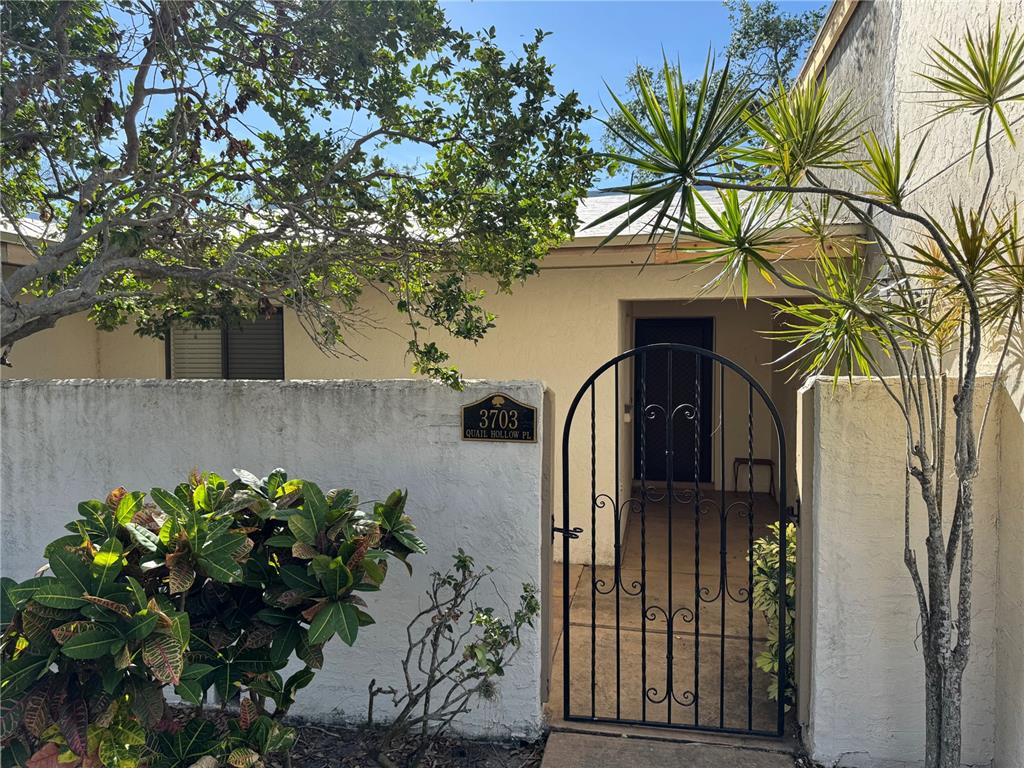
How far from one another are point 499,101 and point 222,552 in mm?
2280

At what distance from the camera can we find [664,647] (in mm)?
4750

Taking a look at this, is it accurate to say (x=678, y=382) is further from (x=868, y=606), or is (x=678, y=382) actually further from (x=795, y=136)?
(x=795, y=136)

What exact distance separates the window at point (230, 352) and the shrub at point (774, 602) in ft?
17.2

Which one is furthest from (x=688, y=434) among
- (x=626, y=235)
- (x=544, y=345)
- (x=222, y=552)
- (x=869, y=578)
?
(x=222, y=552)

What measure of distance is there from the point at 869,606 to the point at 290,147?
3.56m

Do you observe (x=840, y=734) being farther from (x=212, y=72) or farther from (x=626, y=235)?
(x=212, y=72)

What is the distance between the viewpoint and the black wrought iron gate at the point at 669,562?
3658mm

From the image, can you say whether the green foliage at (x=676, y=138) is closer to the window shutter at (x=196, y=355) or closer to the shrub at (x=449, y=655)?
the shrub at (x=449, y=655)

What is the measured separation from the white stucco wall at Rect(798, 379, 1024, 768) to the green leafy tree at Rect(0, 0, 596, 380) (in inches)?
69.0

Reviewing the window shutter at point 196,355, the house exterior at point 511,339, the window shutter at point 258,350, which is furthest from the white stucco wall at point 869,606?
the window shutter at point 196,355

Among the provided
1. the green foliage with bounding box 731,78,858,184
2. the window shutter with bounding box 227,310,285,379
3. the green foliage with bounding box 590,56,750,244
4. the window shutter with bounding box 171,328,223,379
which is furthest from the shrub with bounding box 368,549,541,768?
the window shutter with bounding box 171,328,223,379

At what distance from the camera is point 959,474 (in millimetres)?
2783

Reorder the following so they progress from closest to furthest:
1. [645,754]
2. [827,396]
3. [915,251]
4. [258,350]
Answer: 1. [915,251]
2. [827,396]
3. [645,754]
4. [258,350]

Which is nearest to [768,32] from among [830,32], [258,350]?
[830,32]
